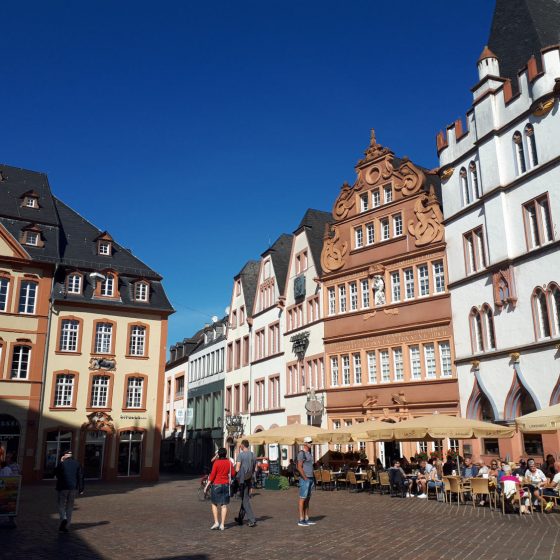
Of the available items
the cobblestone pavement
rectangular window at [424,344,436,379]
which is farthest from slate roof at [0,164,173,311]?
the cobblestone pavement

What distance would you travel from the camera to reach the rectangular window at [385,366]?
101ft

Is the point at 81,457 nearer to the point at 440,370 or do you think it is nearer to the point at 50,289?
the point at 50,289

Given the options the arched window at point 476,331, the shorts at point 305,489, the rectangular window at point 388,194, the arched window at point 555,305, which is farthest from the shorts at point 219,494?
the rectangular window at point 388,194

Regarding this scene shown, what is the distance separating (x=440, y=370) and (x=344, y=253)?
9.23m

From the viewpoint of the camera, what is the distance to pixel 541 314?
23516 mm

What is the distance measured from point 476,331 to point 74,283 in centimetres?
2317

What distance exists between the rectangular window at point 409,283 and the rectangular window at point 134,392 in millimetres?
17103

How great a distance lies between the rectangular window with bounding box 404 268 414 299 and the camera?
3070 centimetres

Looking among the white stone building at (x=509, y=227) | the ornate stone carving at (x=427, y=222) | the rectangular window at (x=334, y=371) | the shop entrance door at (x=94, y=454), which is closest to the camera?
the white stone building at (x=509, y=227)

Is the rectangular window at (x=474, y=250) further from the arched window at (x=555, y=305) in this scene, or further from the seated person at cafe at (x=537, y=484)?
the seated person at cafe at (x=537, y=484)

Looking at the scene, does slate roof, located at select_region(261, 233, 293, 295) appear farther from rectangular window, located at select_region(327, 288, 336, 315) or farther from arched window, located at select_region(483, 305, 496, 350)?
arched window, located at select_region(483, 305, 496, 350)

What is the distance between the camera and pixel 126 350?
37.5 meters

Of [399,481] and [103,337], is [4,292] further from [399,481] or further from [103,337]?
[399,481]

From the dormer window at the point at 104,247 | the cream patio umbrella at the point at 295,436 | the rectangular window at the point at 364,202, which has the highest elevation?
the rectangular window at the point at 364,202
